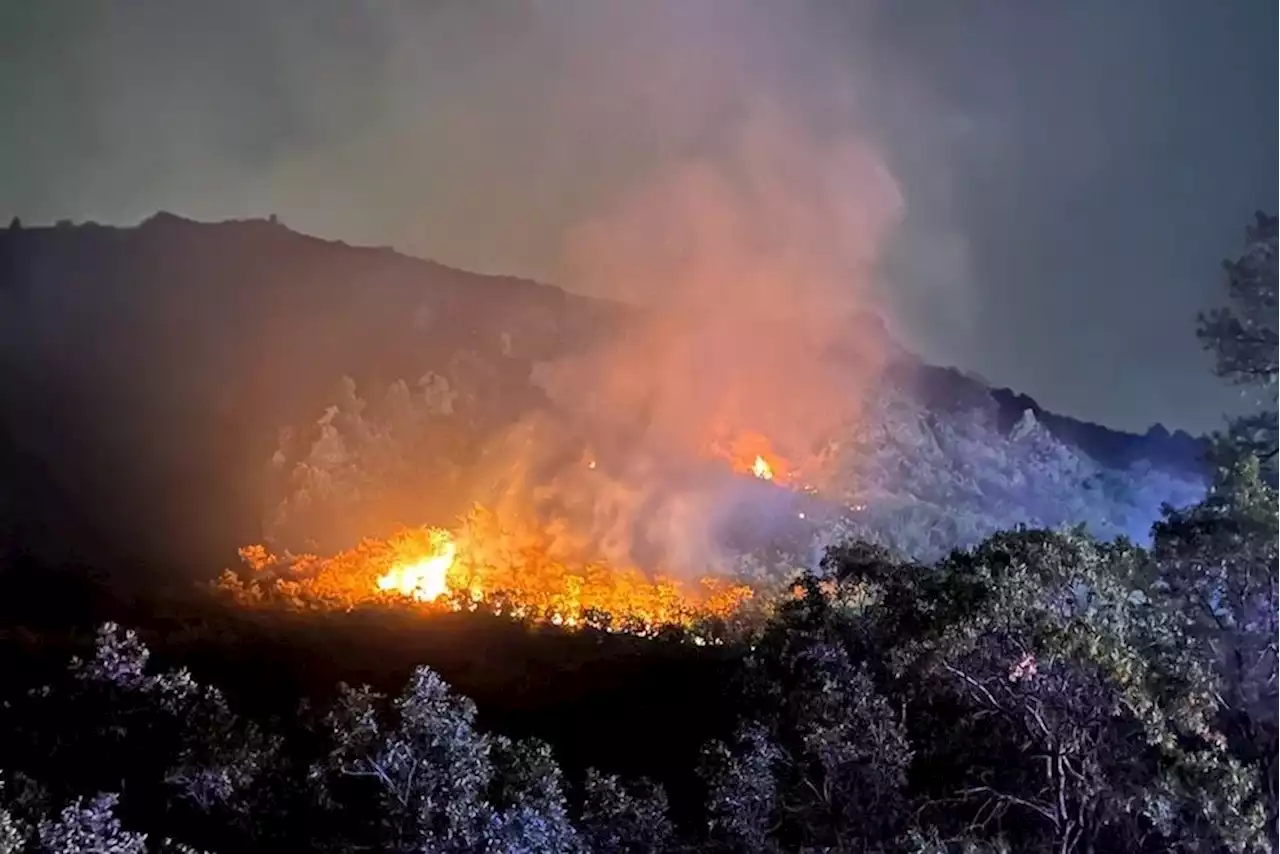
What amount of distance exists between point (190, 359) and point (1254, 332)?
12594 millimetres

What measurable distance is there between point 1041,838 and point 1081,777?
0.88m

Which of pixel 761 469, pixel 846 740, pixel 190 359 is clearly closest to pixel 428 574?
pixel 190 359

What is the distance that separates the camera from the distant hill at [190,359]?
9766 mm

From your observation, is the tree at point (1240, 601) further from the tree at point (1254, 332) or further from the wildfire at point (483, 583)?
the wildfire at point (483, 583)

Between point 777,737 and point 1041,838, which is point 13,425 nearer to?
point 777,737

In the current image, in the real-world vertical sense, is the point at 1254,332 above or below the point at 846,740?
above

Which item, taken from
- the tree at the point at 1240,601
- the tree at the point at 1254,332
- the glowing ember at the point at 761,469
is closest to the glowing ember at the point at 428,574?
the glowing ember at the point at 761,469

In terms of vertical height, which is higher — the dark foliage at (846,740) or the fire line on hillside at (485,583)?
the fire line on hillside at (485,583)

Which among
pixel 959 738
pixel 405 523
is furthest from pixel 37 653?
pixel 959 738

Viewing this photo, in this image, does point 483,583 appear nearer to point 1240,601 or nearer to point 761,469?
point 761,469

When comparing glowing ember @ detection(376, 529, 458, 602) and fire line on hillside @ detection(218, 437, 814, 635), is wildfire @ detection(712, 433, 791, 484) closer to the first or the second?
fire line on hillside @ detection(218, 437, 814, 635)

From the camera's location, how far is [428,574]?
1193 cm

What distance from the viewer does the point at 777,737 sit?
9.27 meters

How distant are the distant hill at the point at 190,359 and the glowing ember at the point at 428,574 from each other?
5.15 feet
